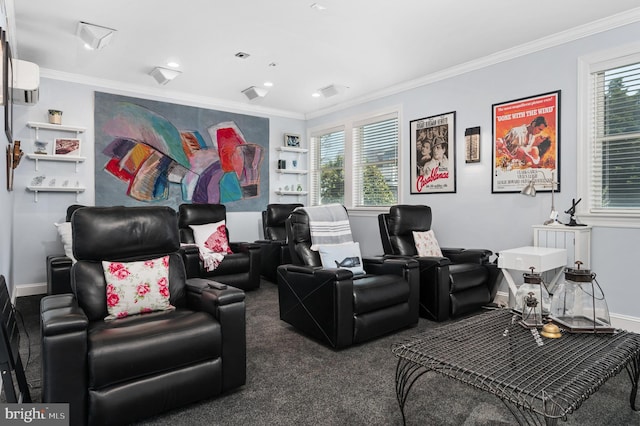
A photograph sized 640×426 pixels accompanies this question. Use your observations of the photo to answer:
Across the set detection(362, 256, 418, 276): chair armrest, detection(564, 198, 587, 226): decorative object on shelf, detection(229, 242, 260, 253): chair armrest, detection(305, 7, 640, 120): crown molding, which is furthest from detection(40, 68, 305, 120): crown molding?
detection(564, 198, 587, 226): decorative object on shelf

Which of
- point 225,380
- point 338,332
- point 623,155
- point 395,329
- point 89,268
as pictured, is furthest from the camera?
point 623,155

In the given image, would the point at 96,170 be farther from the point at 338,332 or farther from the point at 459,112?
the point at 459,112

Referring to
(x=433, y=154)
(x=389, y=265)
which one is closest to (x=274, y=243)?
(x=389, y=265)

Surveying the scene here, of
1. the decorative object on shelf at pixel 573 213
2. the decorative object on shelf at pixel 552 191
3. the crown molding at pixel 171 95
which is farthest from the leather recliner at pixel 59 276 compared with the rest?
the decorative object on shelf at pixel 573 213

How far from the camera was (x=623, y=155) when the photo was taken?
3328mm

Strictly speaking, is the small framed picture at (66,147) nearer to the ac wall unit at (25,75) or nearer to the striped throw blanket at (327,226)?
the ac wall unit at (25,75)

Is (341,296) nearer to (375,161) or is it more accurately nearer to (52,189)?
(375,161)

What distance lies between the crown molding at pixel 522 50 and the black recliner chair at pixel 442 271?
1681mm

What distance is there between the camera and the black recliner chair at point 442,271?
11.2 feet

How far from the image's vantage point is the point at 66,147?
4.66 m

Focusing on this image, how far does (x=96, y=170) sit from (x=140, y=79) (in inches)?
51.5

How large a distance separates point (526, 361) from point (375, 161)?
4362 millimetres

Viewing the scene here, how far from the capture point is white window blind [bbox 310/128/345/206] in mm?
6316

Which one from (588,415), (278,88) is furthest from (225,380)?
(278,88)
